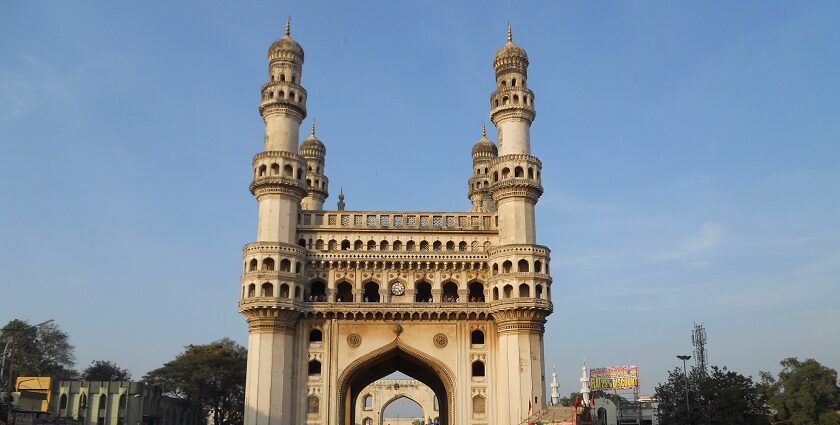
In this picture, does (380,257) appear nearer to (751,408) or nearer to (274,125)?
(274,125)

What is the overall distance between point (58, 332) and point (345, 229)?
37306 mm

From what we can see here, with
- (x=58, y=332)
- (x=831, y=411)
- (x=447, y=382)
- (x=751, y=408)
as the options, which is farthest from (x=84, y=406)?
(x=831, y=411)

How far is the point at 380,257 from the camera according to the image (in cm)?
4781

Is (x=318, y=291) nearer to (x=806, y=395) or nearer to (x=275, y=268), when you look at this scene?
(x=275, y=268)

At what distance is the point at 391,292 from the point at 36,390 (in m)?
30.3

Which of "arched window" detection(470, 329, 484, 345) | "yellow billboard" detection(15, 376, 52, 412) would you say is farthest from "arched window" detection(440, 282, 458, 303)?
"yellow billboard" detection(15, 376, 52, 412)

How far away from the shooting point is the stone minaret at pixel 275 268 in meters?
44.3

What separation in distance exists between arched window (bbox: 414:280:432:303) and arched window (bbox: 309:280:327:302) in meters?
5.54

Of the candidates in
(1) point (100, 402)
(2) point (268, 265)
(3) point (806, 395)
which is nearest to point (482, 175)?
(2) point (268, 265)

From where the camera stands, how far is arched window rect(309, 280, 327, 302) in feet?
160

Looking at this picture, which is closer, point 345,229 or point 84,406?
point 345,229

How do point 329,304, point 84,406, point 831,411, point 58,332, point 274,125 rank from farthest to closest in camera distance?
1. point 58,332
2. point 84,406
3. point 831,411
4. point 274,125
5. point 329,304

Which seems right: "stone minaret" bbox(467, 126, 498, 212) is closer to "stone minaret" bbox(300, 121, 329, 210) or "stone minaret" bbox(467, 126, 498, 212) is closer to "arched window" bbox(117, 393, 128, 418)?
"stone minaret" bbox(300, 121, 329, 210)

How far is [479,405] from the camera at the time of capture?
152 feet
